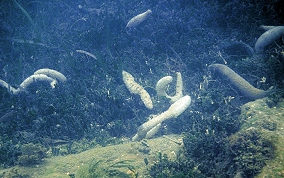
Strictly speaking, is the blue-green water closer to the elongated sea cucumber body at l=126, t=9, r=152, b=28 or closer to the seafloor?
the elongated sea cucumber body at l=126, t=9, r=152, b=28

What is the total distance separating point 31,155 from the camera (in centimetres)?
497

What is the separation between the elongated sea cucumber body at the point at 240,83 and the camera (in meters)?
6.13

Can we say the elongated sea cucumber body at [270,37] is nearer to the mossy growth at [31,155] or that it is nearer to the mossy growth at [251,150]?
the mossy growth at [251,150]

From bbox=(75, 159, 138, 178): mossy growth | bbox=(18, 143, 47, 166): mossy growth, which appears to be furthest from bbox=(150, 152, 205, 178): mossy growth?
bbox=(18, 143, 47, 166): mossy growth

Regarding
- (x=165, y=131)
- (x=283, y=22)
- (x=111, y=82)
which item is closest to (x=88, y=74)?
(x=111, y=82)

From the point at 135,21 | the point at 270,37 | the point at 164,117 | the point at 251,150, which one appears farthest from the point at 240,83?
the point at 135,21

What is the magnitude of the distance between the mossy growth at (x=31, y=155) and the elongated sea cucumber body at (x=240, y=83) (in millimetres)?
5764

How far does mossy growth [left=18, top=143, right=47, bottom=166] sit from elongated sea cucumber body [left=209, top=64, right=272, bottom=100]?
5.76 metres

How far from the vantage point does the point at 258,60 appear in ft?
22.8

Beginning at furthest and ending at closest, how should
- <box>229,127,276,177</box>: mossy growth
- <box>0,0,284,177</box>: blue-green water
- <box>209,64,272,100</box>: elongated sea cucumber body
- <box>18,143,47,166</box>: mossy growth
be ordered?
<box>0,0,284,177</box>: blue-green water
<box>209,64,272,100</box>: elongated sea cucumber body
<box>18,143,47,166</box>: mossy growth
<box>229,127,276,177</box>: mossy growth

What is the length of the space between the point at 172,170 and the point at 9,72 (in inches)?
352

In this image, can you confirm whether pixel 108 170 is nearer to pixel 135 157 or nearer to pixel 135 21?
pixel 135 157

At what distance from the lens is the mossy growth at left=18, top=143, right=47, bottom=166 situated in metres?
4.88

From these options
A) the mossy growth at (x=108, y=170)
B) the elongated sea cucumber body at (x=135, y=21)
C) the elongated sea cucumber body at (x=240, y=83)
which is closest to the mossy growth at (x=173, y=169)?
the mossy growth at (x=108, y=170)
